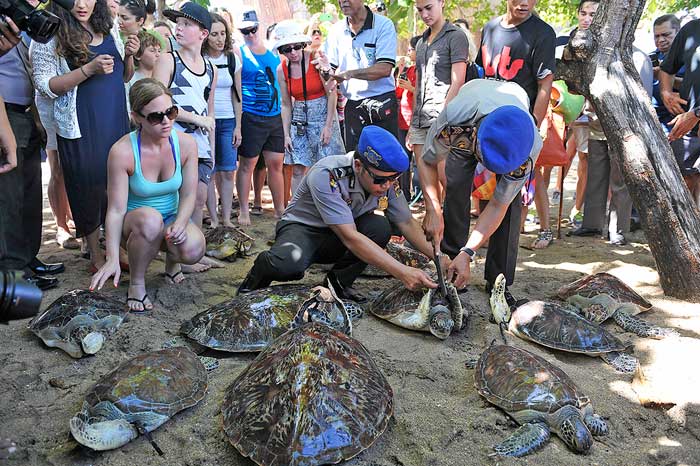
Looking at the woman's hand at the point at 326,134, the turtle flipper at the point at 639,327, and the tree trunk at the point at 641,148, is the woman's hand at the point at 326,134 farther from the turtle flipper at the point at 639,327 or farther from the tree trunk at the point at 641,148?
the turtle flipper at the point at 639,327

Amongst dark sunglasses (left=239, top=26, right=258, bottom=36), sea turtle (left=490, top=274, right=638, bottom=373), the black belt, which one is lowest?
sea turtle (left=490, top=274, right=638, bottom=373)

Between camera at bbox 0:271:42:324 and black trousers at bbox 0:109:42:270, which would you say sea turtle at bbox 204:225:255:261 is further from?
camera at bbox 0:271:42:324

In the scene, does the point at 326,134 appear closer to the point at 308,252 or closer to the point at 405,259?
the point at 405,259

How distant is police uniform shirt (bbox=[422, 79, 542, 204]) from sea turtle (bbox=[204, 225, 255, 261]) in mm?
1882

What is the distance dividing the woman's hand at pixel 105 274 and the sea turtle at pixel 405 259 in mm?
1834

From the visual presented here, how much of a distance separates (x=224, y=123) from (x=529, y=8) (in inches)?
105

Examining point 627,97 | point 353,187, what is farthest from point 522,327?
point 627,97

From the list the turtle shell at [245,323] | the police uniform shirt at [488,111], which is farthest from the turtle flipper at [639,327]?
A: the turtle shell at [245,323]

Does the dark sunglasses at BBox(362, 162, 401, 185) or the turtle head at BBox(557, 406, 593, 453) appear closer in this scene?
the turtle head at BBox(557, 406, 593, 453)

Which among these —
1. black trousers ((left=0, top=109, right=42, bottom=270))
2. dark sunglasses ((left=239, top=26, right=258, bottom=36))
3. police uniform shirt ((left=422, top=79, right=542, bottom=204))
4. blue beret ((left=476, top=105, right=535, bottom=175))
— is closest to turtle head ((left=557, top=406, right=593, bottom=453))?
blue beret ((left=476, top=105, right=535, bottom=175))

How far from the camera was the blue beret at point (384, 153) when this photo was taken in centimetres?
295

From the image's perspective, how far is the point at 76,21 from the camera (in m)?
3.43

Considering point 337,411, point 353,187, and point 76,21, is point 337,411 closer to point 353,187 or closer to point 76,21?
point 353,187

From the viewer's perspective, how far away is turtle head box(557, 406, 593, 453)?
7.06ft
